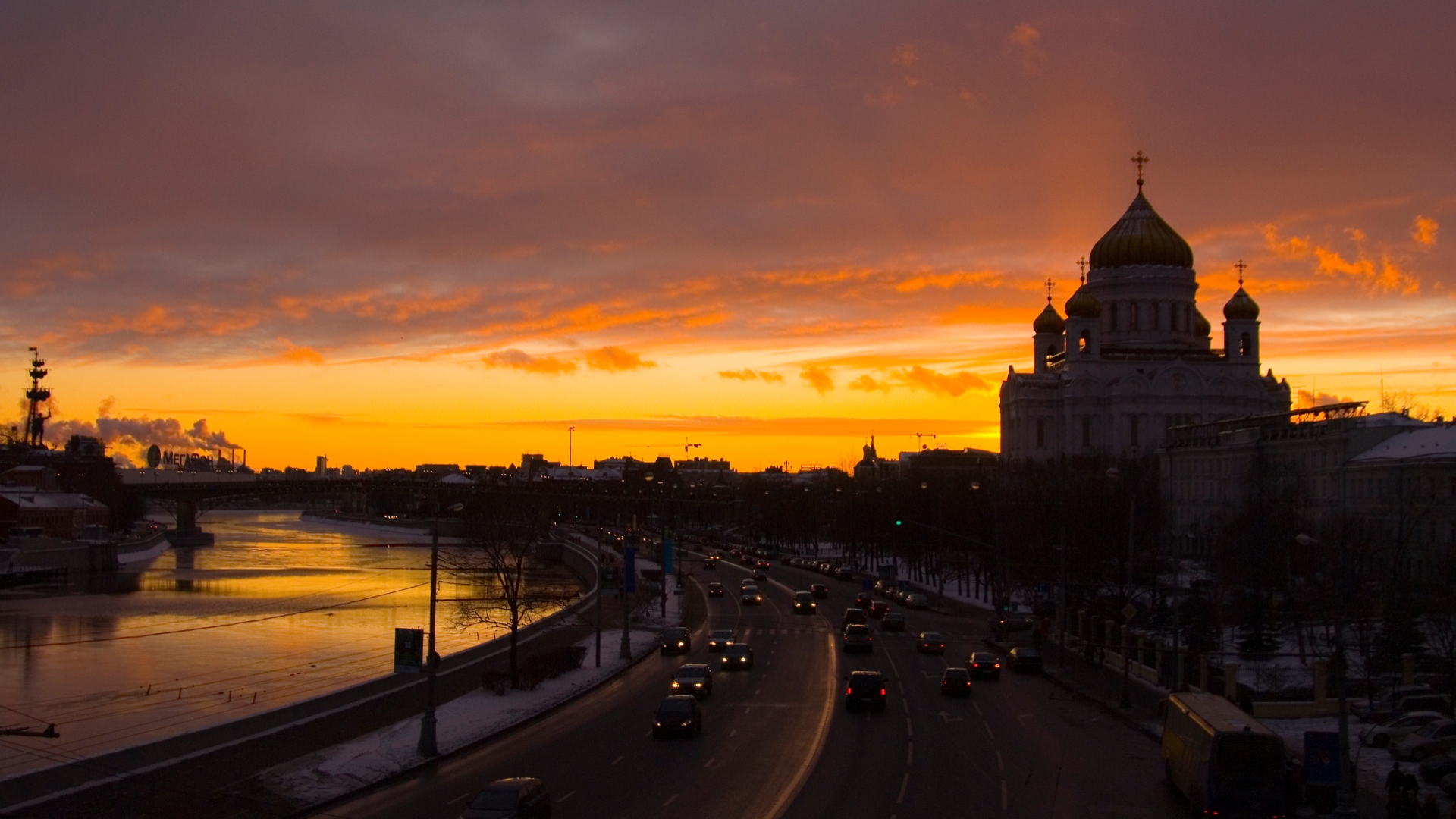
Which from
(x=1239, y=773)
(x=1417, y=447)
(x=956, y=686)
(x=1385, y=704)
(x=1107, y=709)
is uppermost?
(x=1417, y=447)

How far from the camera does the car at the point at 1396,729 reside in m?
27.5

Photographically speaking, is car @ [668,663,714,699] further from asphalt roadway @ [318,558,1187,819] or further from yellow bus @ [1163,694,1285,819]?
yellow bus @ [1163,694,1285,819]

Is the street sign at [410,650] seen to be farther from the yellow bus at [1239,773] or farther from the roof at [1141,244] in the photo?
the roof at [1141,244]

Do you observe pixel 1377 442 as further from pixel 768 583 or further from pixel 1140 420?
pixel 1140 420

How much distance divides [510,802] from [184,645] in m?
43.7

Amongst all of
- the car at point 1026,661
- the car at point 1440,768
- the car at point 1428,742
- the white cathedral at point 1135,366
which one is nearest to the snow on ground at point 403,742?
the car at point 1026,661

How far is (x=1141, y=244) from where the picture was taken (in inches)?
4471

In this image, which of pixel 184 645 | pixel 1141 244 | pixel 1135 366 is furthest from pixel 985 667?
pixel 1141 244

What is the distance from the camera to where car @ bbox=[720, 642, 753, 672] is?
41281 millimetres

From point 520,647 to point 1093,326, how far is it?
75.7 m

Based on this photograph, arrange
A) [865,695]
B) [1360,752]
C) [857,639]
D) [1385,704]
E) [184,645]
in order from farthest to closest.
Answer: [184,645]
[857,639]
[865,695]
[1385,704]
[1360,752]

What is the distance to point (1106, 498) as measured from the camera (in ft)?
220

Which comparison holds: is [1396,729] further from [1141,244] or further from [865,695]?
[1141,244]

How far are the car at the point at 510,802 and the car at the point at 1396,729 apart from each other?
18.6m
